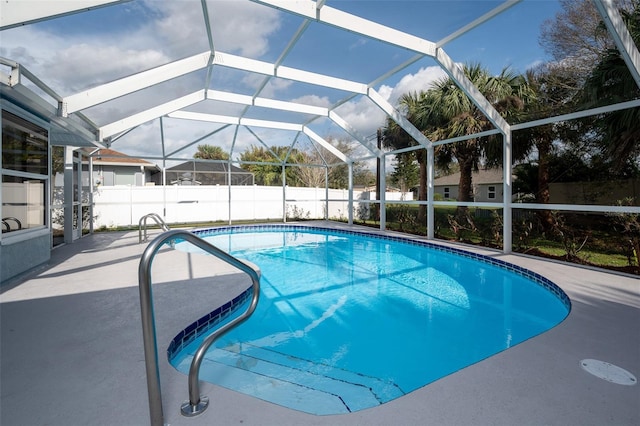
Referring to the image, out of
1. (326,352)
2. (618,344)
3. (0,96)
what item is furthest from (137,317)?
(618,344)

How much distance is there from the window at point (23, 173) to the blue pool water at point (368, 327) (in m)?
4.23

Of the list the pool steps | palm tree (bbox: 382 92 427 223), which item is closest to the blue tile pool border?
the pool steps

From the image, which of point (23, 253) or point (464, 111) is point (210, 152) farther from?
point (23, 253)

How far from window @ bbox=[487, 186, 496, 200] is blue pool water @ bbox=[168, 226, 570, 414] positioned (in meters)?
17.4

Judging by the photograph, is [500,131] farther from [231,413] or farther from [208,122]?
[208,122]

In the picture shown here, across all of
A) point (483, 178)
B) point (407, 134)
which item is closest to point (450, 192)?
point (483, 178)

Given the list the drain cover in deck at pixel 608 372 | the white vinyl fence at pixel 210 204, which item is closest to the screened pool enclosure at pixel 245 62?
the white vinyl fence at pixel 210 204

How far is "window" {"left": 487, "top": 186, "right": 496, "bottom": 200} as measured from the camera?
22.9 m

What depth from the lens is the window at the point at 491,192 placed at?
75.3 ft

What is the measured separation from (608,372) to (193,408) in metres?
3.07

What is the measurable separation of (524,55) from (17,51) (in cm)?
1162

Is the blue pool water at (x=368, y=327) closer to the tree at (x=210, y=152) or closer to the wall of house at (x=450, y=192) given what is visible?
the wall of house at (x=450, y=192)

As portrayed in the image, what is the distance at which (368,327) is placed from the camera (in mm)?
4395

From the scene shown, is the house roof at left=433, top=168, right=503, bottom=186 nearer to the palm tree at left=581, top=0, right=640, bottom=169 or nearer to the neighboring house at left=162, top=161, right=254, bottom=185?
the neighboring house at left=162, top=161, right=254, bottom=185
